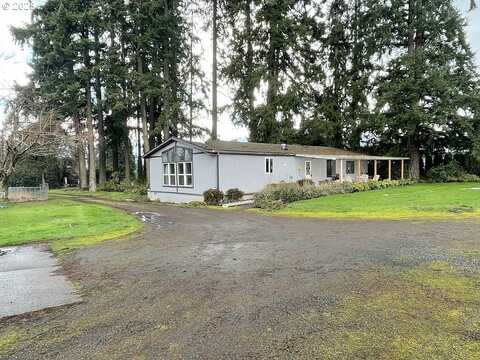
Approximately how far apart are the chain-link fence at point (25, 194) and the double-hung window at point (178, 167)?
864 centimetres

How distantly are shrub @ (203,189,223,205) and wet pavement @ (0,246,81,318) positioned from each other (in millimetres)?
10699

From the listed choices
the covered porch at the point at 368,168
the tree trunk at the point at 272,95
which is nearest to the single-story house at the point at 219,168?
the covered porch at the point at 368,168

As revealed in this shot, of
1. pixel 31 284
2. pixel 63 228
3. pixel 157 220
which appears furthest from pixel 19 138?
pixel 31 284

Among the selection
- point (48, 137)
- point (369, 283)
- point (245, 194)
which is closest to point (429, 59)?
point (245, 194)

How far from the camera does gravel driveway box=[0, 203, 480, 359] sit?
10.6 ft

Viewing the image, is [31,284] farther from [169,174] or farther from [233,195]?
[169,174]

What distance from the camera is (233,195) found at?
1836 cm

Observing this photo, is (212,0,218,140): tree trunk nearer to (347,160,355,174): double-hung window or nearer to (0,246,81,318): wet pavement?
(347,160,355,174): double-hung window

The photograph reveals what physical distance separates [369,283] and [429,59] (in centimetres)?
2645

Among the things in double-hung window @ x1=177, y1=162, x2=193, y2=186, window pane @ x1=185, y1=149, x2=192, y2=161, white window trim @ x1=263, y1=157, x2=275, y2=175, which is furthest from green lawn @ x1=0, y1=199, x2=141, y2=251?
white window trim @ x1=263, y1=157, x2=275, y2=175

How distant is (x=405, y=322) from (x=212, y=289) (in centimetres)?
252

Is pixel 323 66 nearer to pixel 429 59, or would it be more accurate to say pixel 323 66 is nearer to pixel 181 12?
pixel 429 59

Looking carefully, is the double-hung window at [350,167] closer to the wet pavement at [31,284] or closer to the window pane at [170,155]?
the window pane at [170,155]

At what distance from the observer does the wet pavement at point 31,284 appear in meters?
4.39
